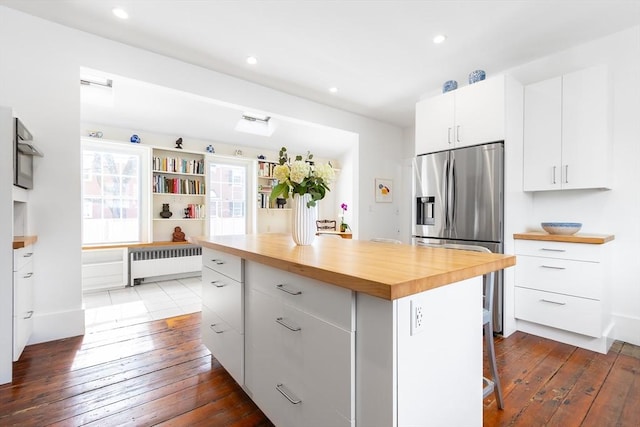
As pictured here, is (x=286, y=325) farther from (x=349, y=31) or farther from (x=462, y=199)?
(x=349, y=31)

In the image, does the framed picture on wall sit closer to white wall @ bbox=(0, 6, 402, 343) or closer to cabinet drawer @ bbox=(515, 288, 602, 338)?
cabinet drawer @ bbox=(515, 288, 602, 338)

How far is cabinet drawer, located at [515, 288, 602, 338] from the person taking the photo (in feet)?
7.48

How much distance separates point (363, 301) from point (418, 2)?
7.83ft

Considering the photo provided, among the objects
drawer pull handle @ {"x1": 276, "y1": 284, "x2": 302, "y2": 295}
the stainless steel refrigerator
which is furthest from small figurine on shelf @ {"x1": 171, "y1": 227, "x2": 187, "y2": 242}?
drawer pull handle @ {"x1": 276, "y1": 284, "x2": 302, "y2": 295}

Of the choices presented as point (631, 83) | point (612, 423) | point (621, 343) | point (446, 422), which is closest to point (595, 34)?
point (631, 83)

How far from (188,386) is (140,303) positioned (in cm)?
211

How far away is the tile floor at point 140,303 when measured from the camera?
9.64ft

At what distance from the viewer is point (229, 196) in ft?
17.6

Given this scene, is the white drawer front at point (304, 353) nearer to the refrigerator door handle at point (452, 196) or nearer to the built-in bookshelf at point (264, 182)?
the refrigerator door handle at point (452, 196)

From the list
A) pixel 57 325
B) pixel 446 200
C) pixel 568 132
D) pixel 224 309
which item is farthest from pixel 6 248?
pixel 568 132

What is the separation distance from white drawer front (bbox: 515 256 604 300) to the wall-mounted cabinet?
4.44 metres

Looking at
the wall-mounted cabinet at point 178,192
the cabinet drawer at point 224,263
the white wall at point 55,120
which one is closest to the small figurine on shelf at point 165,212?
the wall-mounted cabinet at point 178,192

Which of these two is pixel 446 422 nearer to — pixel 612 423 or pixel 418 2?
pixel 612 423

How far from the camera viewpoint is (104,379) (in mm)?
1885
